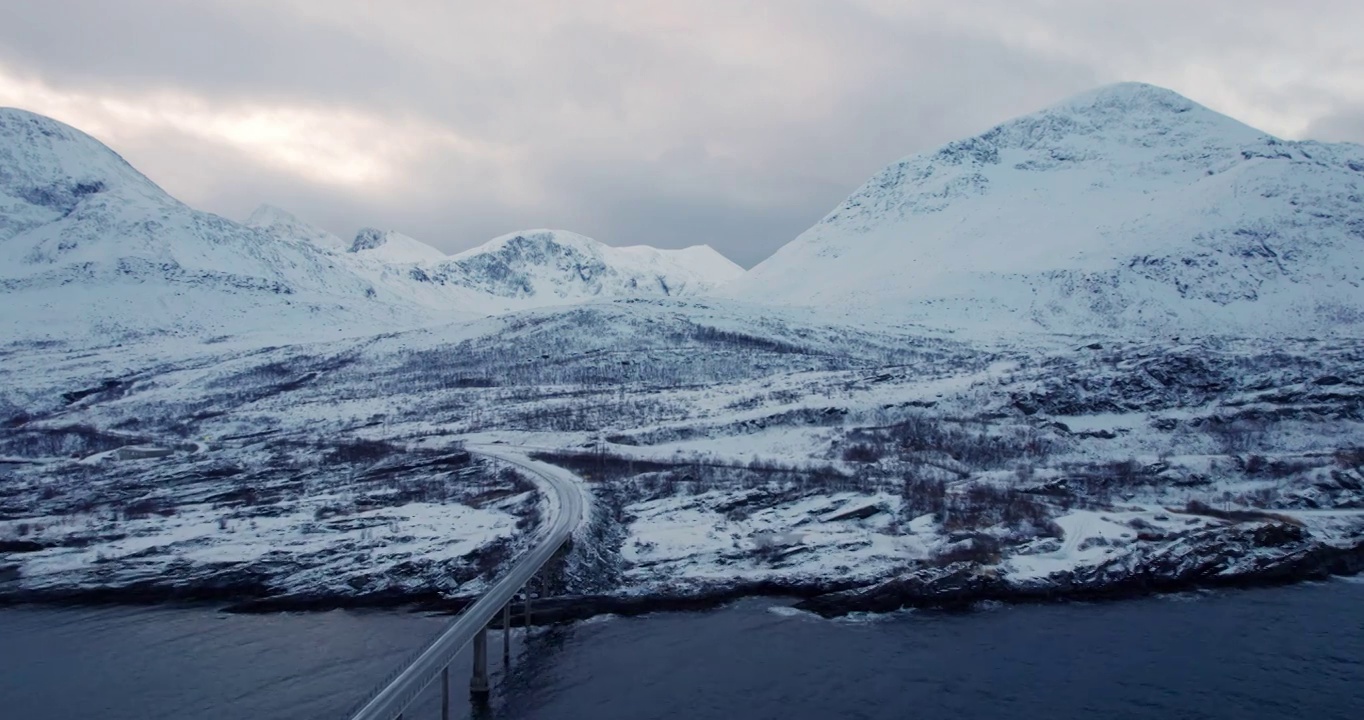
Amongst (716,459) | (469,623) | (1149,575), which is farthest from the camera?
(716,459)

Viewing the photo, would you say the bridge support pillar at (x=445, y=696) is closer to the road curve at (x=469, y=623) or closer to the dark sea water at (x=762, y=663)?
the road curve at (x=469, y=623)

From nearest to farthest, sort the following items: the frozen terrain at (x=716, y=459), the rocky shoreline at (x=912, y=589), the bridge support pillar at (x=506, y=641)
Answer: the bridge support pillar at (x=506, y=641), the rocky shoreline at (x=912, y=589), the frozen terrain at (x=716, y=459)

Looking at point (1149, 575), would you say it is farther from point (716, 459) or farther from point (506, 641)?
point (716, 459)

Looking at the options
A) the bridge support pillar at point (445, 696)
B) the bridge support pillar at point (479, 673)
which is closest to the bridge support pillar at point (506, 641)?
the bridge support pillar at point (479, 673)

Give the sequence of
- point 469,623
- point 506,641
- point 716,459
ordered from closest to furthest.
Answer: point 469,623 → point 506,641 → point 716,459

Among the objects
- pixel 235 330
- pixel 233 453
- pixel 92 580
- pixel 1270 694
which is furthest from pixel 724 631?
pixel 235 330

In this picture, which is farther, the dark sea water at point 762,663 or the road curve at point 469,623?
the dark sea water at point 762,663

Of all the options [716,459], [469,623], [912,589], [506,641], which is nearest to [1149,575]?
[912,589]

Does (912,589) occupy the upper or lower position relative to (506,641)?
upper

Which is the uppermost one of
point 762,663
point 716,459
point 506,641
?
point 716,459
